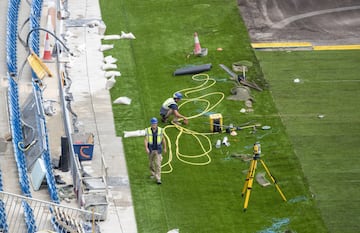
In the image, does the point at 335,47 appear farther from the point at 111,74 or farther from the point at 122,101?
the point at 122,101

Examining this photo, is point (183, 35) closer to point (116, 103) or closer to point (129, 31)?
point (129, 31)

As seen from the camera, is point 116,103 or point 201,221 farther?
point 116,103

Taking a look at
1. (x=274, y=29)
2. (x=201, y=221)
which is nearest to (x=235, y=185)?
(x=201, y=221)

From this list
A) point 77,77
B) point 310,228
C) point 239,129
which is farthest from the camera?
point 77,77

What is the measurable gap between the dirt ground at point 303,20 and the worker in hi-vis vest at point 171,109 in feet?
22.4

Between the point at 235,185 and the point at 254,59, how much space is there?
349 inches

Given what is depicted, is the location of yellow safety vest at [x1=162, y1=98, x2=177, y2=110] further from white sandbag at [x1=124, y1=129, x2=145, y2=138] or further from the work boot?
white sandbag at [x1=124, y1=129, x2=145, y2=138]

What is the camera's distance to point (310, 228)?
3172 cm

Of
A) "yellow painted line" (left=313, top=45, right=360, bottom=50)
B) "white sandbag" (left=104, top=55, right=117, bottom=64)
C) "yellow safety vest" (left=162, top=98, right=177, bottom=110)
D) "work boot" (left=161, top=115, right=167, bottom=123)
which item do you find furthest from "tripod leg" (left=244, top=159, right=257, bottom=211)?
"yellow painted line" (left=313, top=45, right=360, bottom=50)

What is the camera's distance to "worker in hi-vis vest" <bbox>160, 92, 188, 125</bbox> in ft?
120

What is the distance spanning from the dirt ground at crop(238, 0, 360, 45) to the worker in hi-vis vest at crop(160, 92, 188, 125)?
684 centimetres

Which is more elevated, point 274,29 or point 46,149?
point 46,149

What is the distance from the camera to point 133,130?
36.8m

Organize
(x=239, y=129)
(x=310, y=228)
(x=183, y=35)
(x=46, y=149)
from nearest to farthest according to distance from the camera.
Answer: (x=310, y=228) → (x=46, y=149) → (x=239, y=129) → (x=183, y=35)
